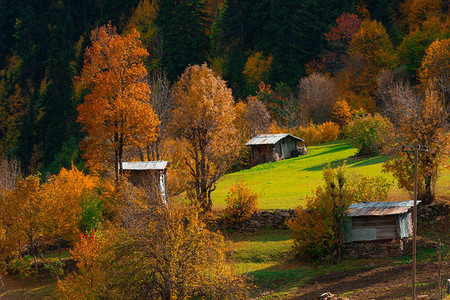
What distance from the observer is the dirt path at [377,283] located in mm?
21469

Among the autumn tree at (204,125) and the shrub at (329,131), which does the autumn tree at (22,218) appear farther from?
the shrub at (329,131)

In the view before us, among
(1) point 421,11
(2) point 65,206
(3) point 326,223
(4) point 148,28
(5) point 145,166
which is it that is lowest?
(3) point 326,223

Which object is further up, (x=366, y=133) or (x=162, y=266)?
(x=366, y=133)

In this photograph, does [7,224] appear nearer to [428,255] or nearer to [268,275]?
[268,275]

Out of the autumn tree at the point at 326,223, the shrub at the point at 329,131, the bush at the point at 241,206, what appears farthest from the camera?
the shrub at the point at 329,131

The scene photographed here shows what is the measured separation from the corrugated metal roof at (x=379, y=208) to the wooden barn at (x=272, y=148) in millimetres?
28166

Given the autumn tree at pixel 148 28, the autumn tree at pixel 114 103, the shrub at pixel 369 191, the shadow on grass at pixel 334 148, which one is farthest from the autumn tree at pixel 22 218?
the autumn tree at pixel 148 28

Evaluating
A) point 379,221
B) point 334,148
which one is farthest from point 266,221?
point 334,148

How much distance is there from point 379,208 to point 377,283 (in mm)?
5834

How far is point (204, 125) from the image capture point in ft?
119

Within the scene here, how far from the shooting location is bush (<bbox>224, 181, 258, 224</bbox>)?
115 ft

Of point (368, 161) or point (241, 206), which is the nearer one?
point (241, 206)

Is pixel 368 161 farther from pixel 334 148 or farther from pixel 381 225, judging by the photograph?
pixel 381 225

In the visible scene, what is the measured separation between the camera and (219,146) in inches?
1442
